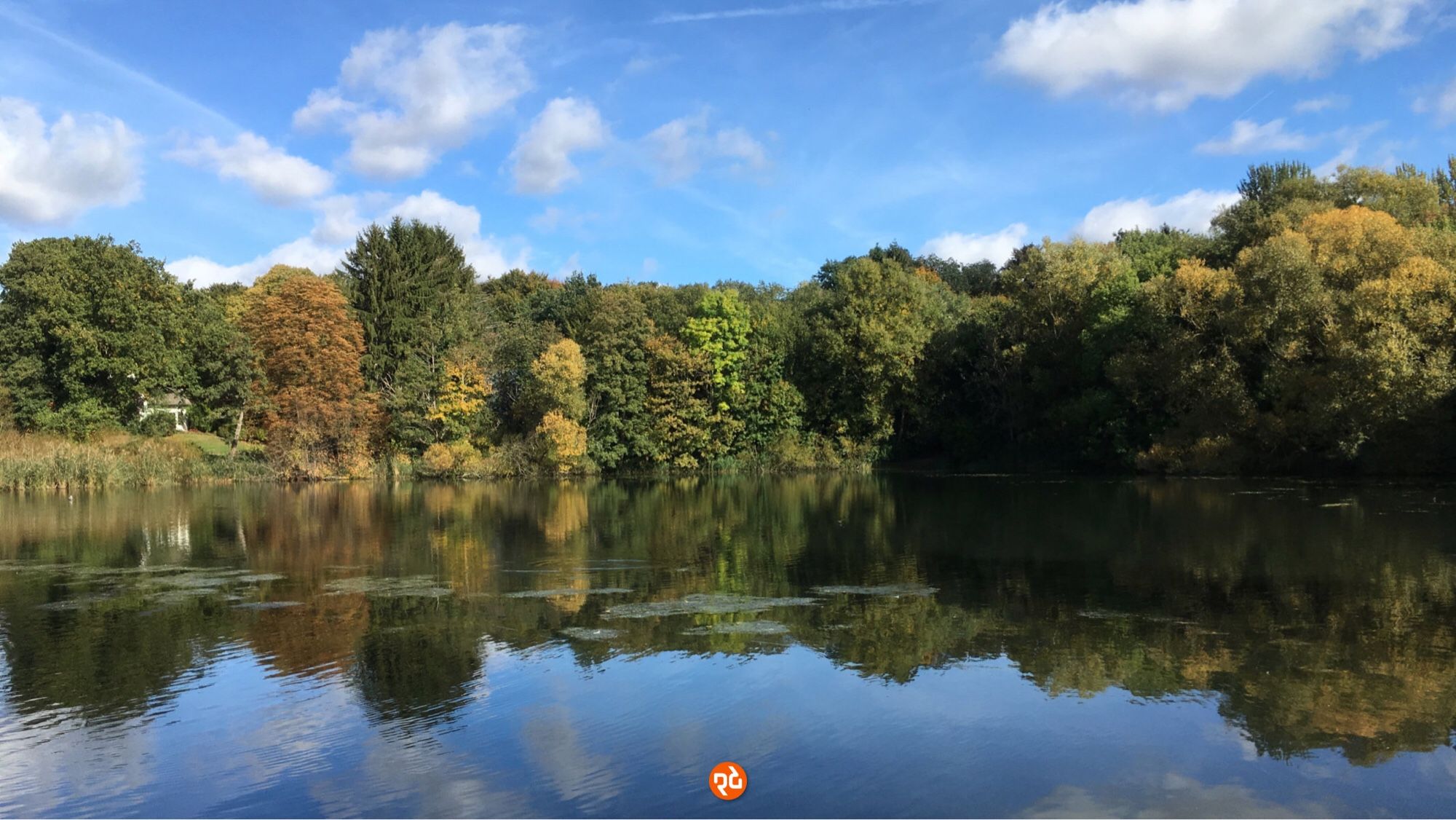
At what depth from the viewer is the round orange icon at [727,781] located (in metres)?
6.48

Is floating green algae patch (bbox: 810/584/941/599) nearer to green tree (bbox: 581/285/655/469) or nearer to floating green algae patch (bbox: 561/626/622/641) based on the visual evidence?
floating green algae patch (bbox: 561/626/622/641)

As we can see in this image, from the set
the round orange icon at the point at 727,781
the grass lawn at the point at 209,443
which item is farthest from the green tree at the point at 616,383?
the round orange icon at the point at 727,781

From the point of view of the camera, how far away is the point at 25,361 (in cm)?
4091

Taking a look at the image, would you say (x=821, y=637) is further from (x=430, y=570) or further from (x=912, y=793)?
(x=430, y=570)

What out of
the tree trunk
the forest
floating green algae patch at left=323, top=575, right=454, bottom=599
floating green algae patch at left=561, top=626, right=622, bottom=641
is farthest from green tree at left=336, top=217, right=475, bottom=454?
floating green algae patch at left=561, top=626, right=622, bottom=641

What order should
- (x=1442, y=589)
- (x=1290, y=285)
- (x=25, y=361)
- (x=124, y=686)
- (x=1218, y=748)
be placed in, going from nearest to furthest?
(x=1218, y=748), (x=124, y=686), (x=1442, y=589), (x=1290, y=285), (x=25, y=361)

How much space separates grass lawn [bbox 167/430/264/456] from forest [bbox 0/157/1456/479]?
65 cm

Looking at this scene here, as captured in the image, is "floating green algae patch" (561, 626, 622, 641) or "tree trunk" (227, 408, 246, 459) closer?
"floating green algae patch" (561, 626, 622, 641)

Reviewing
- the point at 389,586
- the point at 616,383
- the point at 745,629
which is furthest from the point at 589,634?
the point at 616,383

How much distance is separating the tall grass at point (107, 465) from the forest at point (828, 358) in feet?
5.12

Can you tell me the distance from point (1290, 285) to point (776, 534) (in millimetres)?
23820

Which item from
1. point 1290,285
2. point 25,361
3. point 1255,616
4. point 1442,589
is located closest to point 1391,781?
point 1255,616

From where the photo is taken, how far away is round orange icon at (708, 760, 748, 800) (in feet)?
21.3

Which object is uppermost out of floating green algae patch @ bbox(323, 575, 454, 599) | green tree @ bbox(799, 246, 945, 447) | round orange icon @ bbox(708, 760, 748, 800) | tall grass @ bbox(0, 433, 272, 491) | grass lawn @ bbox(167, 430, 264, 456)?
green tree @ bbox(799, 246, 945, 447)
